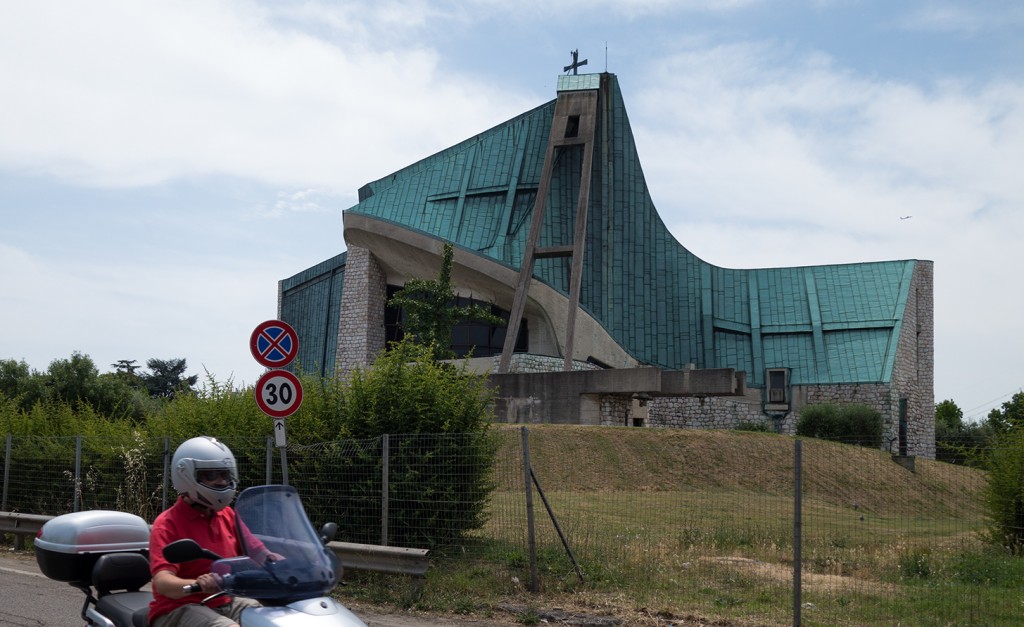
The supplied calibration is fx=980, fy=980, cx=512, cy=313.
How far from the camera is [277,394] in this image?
410 inches

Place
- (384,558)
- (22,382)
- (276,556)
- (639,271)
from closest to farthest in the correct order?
(276,556), (384,558), (22,382), (639,271)

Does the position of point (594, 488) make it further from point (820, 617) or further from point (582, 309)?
point (582, 309)

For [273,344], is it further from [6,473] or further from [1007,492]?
[6,473]

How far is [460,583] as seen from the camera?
10.5m

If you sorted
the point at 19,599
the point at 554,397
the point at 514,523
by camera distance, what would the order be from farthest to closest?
1. the point at 554,397
2. the point at 514,523
3. the point at 19,599

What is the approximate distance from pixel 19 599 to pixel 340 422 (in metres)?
4.14

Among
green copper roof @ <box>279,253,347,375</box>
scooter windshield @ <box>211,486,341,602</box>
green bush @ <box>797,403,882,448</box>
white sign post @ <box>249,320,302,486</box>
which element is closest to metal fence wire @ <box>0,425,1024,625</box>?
white sign post @ <box>249,320,302,486</box>

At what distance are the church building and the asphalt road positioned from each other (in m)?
33.7

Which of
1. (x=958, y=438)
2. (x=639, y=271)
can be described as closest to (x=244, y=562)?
(x=958, y=438)

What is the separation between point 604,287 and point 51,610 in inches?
1707

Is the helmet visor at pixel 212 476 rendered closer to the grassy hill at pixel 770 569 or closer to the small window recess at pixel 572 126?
the grassy hill at pixel 770 569

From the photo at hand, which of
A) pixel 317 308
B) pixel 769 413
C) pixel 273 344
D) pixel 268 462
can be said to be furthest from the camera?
pixel 317 308

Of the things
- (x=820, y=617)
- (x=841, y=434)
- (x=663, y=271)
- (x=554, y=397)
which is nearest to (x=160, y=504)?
(x=820, y=617)

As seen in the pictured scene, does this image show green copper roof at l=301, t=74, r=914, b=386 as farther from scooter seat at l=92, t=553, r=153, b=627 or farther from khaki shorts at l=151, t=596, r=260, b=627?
khaki shorts at l=151, t=596, r=260, b=627
